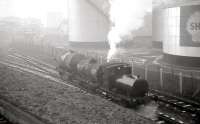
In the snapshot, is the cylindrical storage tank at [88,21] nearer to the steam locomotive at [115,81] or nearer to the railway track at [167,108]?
the railway track at [167,108]

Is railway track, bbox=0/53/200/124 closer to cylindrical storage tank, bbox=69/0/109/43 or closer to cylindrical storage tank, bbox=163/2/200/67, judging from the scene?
cylindrical storage tank, bbox=163/2/200/67

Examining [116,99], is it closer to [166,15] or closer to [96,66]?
[96,66]

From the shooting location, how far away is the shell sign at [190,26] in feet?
109

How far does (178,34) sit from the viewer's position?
118ft

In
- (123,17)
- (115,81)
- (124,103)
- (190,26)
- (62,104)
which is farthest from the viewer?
(190,26)

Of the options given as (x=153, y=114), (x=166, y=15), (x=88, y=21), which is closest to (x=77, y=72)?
(x=153, y=114)

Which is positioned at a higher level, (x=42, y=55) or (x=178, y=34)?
(x=178, y=34)

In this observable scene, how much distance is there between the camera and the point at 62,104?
18.8m

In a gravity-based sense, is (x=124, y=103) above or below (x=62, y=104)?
below

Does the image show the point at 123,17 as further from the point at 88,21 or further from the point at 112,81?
the point at 88,21

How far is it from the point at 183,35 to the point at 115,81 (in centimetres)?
1749

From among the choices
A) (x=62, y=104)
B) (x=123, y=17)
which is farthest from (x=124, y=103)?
(x=123, y=17)

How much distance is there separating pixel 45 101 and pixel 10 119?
11.0ft

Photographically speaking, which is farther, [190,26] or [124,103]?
[190,26]
